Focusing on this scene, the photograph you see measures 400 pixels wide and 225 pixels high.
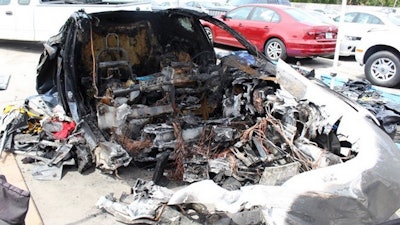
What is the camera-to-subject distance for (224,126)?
4.05m

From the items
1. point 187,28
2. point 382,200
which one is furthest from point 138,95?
point 382,200

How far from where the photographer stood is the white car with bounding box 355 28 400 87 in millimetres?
7852

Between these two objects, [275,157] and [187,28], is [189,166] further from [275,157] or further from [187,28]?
[187,28]

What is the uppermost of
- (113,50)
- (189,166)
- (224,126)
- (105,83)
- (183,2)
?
(183,2)

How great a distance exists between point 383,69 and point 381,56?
0.30m

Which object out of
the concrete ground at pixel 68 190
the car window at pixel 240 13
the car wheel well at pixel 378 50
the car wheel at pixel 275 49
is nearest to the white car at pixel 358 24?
the car wheel at pixel 275 49

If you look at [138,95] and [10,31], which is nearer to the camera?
[138,95]

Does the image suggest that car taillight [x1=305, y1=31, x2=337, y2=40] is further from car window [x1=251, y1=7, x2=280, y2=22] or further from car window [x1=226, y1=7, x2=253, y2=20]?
car window [x1=226, y1=7, x2=253, y2=20]

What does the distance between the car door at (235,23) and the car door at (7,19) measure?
5883 mm

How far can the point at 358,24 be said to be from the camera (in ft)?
35.2

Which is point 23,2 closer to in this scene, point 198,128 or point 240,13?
point 240,13

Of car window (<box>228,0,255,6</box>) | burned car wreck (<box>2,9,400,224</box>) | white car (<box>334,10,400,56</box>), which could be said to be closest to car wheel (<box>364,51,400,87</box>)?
white car (<box>334,10,400,56</box>)

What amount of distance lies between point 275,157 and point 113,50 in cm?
260

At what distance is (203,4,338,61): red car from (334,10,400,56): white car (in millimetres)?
645
